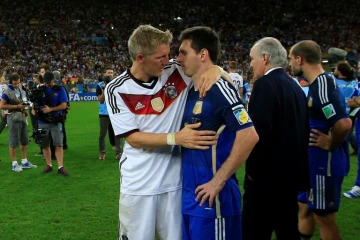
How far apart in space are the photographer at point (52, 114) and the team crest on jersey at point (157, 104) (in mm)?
5870

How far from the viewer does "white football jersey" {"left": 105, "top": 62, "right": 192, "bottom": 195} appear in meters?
3.14

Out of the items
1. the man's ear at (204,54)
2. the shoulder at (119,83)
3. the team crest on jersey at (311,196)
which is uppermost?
the man's ear at (204,54)

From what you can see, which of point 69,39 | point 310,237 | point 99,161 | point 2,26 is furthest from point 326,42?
point 310,237

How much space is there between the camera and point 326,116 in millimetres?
4086

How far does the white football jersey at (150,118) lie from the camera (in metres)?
3.14

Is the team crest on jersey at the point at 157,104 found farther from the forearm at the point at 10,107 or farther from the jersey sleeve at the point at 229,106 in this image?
the forearm at the point at 10,107

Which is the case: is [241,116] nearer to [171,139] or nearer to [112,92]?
[171,139]

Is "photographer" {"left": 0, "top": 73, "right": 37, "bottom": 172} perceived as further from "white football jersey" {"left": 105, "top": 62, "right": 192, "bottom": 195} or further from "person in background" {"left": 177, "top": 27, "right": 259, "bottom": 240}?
"person in background" {"left": 177, "top": 27, "right": 259, "bottom": 240}

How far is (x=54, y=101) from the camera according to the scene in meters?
8.69

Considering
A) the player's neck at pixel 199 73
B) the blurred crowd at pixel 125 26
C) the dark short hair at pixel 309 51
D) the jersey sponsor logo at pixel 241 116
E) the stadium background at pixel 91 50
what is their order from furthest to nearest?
the blurred crowd at pixel 125 26
the stadium background at pixel 91 50
the dark short hair at pixel 309 51
the player's neck at pixel 199 73
the jersey sponsor logo at pixel 241 116

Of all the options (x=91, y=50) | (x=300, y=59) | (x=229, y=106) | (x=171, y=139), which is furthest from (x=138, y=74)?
(x=91, y=50)

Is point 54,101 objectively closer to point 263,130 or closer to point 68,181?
point 68,181

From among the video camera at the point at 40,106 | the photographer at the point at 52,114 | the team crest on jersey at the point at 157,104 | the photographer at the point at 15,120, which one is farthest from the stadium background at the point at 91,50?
the team crest on jersey at the point at 157,104

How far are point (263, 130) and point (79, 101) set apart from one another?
28.3m
